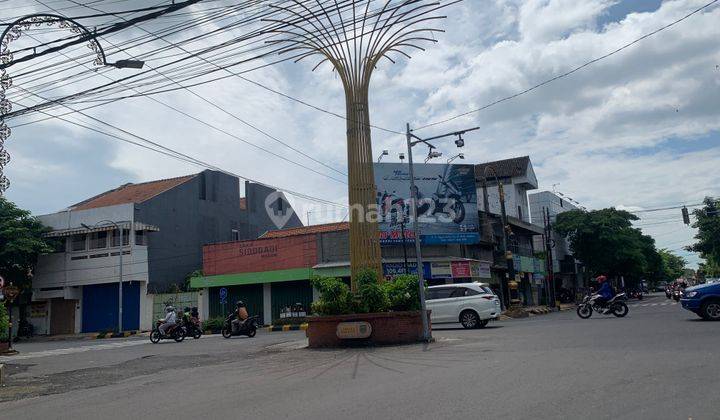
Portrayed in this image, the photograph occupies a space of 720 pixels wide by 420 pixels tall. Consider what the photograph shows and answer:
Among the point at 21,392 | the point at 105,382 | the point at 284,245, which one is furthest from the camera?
the point at 284,245

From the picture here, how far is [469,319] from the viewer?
2072 cm

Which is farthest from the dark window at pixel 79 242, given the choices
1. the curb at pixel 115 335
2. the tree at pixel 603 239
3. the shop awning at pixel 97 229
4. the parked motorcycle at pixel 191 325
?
the tree at pixel 603 239

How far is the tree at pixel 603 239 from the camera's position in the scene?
49.9m

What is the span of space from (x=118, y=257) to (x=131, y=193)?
24.9ft

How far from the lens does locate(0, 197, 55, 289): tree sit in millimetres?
35312

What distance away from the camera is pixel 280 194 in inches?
2024

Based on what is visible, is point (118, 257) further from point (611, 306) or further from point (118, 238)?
point (611, 306)

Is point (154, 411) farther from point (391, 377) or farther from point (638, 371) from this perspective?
point (638, 371)

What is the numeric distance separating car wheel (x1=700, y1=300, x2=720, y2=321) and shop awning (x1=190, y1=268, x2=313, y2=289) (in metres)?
20.6

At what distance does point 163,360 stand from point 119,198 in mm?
30526

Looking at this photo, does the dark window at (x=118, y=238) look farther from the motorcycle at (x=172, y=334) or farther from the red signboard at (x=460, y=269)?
the red signboard at (x=460, y=269)

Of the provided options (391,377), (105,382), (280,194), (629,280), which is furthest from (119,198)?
(629,280)

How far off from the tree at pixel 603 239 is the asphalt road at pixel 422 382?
3671 centimetres

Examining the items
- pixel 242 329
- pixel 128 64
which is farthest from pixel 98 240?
pixel 128 64
